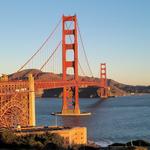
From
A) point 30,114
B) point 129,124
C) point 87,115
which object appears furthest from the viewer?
point 87,115

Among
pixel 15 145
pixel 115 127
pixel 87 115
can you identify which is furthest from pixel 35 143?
pixel 87 115

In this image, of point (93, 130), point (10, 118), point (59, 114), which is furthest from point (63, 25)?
point (10, 118)

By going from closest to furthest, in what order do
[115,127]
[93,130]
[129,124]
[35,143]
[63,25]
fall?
[35,143] → [93,130] → [115,127] → [129,124] → [63,25]

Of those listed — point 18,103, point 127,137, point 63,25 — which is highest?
point 63,25

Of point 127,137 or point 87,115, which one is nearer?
point 127,137

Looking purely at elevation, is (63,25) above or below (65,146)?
above

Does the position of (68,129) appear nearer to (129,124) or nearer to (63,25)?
(129,124)

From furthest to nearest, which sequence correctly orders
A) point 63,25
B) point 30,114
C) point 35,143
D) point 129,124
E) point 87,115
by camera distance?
point 63,25, point 87,115, point 129,124, point 30,114, point 35,143

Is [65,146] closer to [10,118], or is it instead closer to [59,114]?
[10,118]

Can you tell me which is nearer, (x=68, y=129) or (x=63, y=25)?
(x=68, y=129)
